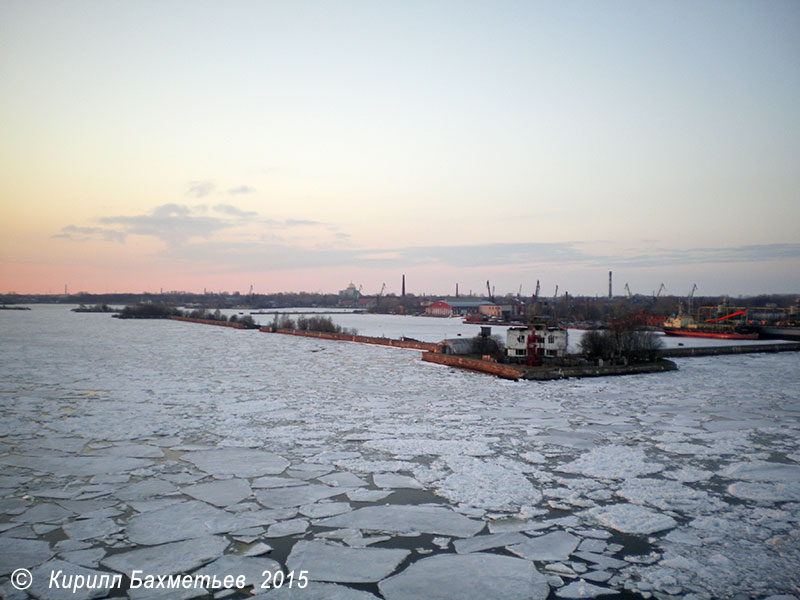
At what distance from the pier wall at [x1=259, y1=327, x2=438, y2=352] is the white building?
5.21 m

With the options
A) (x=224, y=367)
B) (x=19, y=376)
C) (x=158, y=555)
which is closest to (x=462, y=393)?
(x=224, y=367)

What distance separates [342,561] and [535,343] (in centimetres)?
1634

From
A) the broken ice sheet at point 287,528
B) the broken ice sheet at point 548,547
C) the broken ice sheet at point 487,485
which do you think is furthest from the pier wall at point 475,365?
the broken ice sheet at point 287,528

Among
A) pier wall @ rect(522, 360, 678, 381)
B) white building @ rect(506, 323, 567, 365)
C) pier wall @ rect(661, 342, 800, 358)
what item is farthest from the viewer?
pier wall @ rect(661, 342, 800, 358)

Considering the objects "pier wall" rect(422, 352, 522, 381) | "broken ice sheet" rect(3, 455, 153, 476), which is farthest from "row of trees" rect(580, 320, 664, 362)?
"broken ice sheet" rect(3, 455, 153, 476)

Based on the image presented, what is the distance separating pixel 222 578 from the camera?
12.8 ft

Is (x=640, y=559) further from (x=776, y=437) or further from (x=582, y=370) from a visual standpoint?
(x=582, y=370)

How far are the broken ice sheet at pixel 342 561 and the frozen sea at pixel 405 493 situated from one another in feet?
0.05

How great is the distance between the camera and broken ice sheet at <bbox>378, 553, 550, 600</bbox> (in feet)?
12.3

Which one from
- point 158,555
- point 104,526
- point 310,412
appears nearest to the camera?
point 158,555

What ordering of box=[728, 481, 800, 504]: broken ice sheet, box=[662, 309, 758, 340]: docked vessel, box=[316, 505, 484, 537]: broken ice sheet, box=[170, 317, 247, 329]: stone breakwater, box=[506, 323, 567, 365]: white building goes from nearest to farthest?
box=[316, 505, 484, 537]: broken ice sheet
box=[728, 481, 800, 504]: broken ice sheet
box=[506, 323, 567, 365]: white building
box=[662, 309, 758, 340]: docked vessel
box=[170, 317, 247, 329]: stone breakwater

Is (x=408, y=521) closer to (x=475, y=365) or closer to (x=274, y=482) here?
(x=274, y=482)

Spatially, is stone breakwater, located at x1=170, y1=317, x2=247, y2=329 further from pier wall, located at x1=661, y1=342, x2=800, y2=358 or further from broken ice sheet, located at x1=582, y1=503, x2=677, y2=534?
broken ice sheet, located at x1=582, y1=503, x2=677, y2=534

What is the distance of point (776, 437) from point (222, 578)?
8919mm
